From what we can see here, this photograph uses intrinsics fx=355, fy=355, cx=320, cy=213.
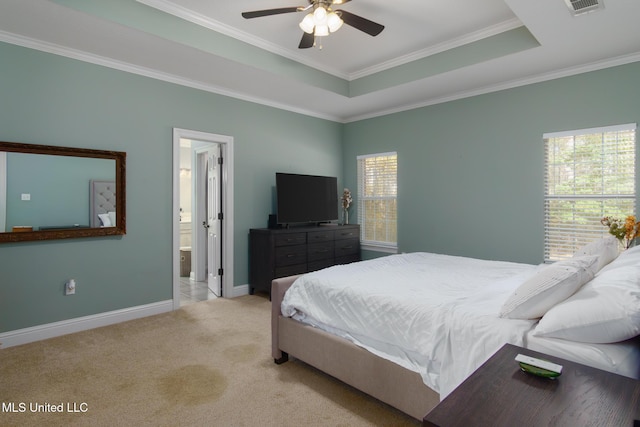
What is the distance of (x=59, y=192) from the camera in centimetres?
331

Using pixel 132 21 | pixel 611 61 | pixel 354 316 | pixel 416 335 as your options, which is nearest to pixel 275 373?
pixel 354 316

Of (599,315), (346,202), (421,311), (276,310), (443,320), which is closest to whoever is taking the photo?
(599,315)

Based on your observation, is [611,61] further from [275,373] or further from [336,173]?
[275,373]

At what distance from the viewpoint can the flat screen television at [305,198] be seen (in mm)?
4883

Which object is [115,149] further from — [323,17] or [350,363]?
[350,363]

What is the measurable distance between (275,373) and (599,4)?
3574mm

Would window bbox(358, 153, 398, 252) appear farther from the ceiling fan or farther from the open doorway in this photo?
the ceiling fan

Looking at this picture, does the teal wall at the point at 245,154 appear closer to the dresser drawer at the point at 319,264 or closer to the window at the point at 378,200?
the window at the point at 378,200

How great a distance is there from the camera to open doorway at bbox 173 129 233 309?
415cm

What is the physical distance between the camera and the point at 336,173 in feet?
19.8

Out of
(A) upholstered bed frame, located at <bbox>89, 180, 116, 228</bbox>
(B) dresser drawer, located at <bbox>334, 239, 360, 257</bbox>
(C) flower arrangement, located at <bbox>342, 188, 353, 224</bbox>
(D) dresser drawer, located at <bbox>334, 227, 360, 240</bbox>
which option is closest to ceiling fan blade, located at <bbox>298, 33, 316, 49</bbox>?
(A) upholstered bed frame, located at <bbox>89, 180, 116, 228</bbox>

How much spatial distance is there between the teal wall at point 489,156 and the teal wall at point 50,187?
384 cm

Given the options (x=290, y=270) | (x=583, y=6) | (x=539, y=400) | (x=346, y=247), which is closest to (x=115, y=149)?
(x=290, y=270)

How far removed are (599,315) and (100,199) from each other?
399cm
